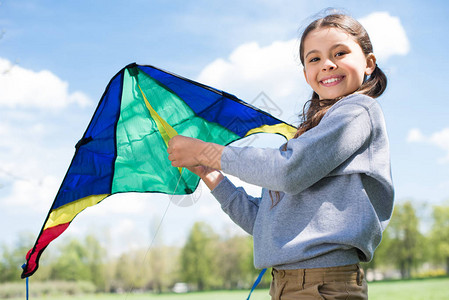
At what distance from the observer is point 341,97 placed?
1470 mm

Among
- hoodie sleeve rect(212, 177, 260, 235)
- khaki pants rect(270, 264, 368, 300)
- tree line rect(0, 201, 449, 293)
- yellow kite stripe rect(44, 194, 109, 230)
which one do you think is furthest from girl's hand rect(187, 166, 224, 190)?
tree line rect(0, 201, 449, 293)

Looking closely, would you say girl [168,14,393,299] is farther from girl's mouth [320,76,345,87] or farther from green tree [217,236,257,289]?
green tree [217,236,257,289]

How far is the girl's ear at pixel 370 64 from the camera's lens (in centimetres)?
152

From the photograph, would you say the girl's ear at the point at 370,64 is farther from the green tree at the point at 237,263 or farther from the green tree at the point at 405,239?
the green tree at the point at 405,239

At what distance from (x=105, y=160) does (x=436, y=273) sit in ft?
94.2

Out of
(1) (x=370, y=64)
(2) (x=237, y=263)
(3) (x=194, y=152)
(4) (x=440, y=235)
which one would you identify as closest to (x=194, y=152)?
(3) (x=194, y=152)

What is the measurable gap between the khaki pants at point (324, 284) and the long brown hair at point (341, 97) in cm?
25

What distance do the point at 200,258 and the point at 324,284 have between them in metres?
25.9

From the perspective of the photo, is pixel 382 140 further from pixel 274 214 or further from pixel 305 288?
pixel 305 288

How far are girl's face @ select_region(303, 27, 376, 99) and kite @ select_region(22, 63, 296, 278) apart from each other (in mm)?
632

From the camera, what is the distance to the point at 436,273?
26188mm

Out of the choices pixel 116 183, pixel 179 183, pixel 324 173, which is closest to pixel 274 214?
pixel 324 173

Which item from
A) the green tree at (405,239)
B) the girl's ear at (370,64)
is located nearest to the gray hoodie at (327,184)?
the girl's ear at (370,64)

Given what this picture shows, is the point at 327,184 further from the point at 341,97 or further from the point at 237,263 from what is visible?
the point at 237,263
